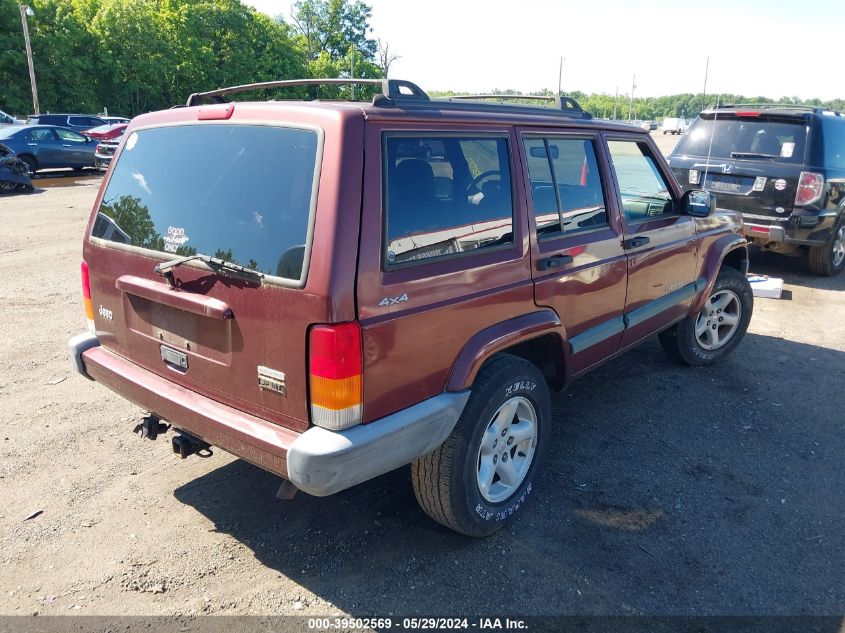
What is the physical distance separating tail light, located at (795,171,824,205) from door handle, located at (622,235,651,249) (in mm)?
4652

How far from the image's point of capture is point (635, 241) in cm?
402

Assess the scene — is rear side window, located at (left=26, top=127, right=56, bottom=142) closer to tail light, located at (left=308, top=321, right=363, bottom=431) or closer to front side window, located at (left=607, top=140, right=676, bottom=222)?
front side window, located at (left=607, top=140, right=676, bottom=222)


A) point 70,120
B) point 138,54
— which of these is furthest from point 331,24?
point 70,120

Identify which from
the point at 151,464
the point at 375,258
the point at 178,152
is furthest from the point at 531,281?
the point at 151,464

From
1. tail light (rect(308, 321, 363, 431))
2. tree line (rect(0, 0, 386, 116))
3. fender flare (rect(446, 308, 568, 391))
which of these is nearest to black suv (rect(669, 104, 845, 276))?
fender flare (rect(446, 308, 568, 391))

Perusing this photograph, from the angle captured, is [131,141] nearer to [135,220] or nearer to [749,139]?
[135,220]

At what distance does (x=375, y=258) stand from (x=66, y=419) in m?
2.92

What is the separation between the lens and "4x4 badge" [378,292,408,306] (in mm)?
2477

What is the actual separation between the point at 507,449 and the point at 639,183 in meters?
2.13

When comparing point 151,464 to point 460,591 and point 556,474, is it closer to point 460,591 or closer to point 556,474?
point 460,591

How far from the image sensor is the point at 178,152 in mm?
2932

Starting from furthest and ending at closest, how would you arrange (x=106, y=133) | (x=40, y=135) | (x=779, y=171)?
(x=106, y=133), (x=40, y=135), (x=779, y=171)

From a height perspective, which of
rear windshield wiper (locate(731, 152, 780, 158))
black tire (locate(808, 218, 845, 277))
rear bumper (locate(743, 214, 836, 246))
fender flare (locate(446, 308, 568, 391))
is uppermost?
rear windshield wiper (locate(731, 152, 780, 158))

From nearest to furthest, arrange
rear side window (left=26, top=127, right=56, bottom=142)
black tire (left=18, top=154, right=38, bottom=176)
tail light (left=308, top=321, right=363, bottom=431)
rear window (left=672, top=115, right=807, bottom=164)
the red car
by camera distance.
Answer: tail light (left=308, top=321, right=363, bottom=431)
rear window (left=672, top=115, right=807, bottom=164)
black tire (left=18, top=154, right=38, bottom=176)
rear side window (left=26, top=127, right=56, bottom=142)
the red car
